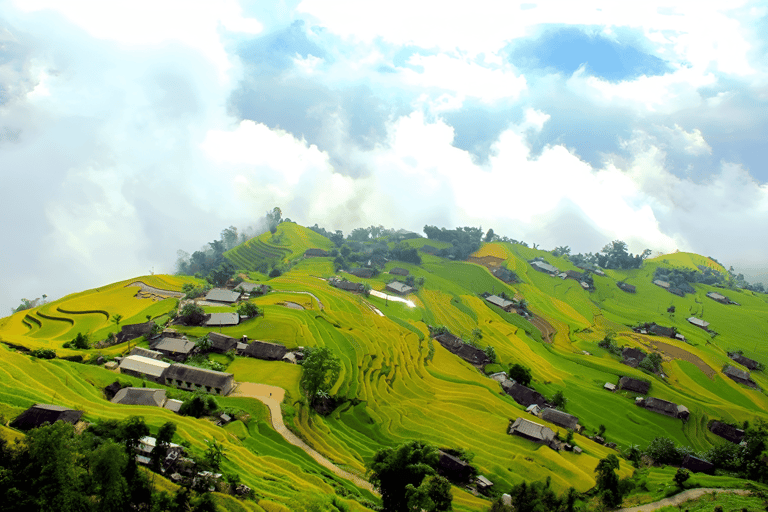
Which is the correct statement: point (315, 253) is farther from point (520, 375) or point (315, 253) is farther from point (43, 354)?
point (43, 354)

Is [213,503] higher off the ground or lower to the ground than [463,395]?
→ lower

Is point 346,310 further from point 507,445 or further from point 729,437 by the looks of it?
point 729,437

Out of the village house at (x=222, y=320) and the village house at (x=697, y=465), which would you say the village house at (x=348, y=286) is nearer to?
the village house at (x=222, y=320)

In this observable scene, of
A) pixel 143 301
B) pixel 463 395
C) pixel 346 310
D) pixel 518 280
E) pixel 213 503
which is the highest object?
pixel 518 280

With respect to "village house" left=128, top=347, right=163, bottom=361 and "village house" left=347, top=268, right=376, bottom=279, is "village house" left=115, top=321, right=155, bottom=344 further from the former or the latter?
"village house" left=347, top=268, right=376, bottom=279

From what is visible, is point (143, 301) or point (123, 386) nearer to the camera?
point (123, 386)

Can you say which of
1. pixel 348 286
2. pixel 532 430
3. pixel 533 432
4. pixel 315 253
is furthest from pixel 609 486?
pixel 315 253

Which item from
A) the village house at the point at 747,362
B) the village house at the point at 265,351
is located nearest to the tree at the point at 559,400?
the village house at the point at 265,351

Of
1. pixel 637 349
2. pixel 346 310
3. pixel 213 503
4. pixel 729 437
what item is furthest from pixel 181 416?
pixel 637 349
